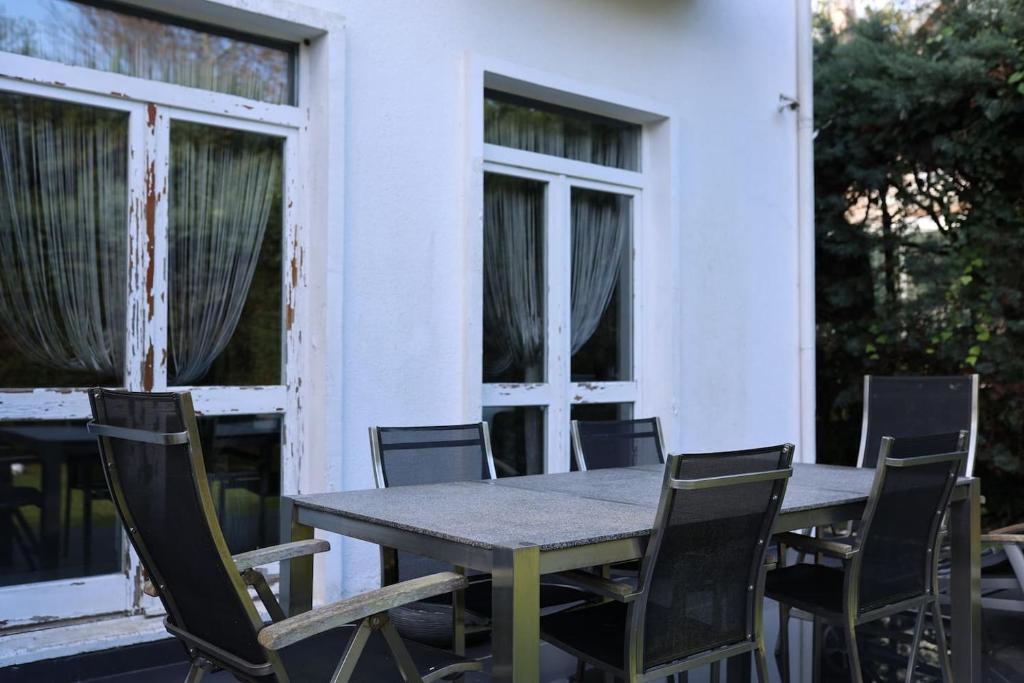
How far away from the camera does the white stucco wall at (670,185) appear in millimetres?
4238

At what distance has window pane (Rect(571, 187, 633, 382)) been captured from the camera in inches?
212

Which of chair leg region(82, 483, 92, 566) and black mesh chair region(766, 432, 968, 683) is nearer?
black mesh chair region(766, 432, 968, 683)

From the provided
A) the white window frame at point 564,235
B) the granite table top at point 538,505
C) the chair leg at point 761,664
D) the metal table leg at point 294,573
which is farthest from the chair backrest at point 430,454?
the chair leg at point 761,664

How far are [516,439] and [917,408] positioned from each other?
2.04 m

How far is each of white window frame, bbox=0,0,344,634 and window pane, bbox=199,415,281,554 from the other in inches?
2.1

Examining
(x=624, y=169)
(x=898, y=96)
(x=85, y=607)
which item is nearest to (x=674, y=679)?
(x=85, y=607)

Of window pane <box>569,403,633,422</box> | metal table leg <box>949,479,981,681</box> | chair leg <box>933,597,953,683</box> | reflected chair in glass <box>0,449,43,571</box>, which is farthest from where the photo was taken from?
window pane <box>569,403,633,422</box>

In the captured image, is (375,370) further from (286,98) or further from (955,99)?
(955,99)

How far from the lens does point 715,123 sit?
5.97m

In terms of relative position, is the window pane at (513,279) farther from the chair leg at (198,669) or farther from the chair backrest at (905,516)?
the chair leg at (198,669)

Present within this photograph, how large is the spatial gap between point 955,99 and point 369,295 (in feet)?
15.0

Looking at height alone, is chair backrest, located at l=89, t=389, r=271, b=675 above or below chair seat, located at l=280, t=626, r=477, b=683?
above

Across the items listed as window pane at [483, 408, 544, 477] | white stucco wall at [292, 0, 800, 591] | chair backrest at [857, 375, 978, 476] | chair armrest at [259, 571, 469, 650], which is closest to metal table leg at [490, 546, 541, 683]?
chair armrest at [259, 571, 469, 650]

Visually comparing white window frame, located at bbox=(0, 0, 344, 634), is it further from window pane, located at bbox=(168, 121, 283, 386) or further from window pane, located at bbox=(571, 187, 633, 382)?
window pane, located at bbox=(571, 187, 633, 382)
